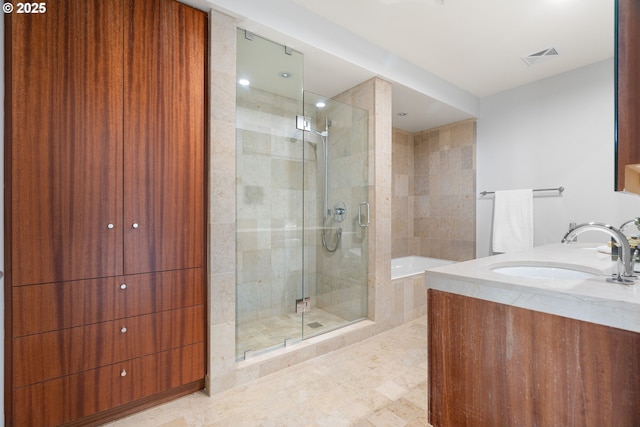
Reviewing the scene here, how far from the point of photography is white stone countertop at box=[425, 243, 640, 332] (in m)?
0.77

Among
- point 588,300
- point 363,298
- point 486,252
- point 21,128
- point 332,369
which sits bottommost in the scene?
point 332,369

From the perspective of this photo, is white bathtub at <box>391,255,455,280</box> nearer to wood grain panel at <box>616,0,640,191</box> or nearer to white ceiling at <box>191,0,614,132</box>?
white ceiling at <box>191,0,614,132</box>

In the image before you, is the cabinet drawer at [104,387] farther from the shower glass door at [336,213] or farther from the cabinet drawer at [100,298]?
the shower glass door at [336,213]

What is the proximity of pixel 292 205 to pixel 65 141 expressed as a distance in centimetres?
142

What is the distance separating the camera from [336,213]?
276cm

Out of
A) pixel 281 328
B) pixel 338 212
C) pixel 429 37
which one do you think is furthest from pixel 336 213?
pixel 429 37

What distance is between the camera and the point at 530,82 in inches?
119

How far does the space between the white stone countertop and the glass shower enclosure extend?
1.32 meters

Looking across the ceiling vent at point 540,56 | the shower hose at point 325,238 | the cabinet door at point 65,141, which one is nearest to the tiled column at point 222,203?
the cabinet door at point 65,141

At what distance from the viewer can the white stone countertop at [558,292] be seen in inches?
30.2

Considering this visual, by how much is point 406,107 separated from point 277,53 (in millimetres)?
1764

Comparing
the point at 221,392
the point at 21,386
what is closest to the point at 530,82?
the point at 221,392

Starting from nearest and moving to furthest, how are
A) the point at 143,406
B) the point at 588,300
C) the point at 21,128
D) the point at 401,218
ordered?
the point at 588,300 → the point at 21,128 → the point at 143,406 → the point at 401,218

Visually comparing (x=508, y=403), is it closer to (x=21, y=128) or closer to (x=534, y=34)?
(x=21, y=128)
